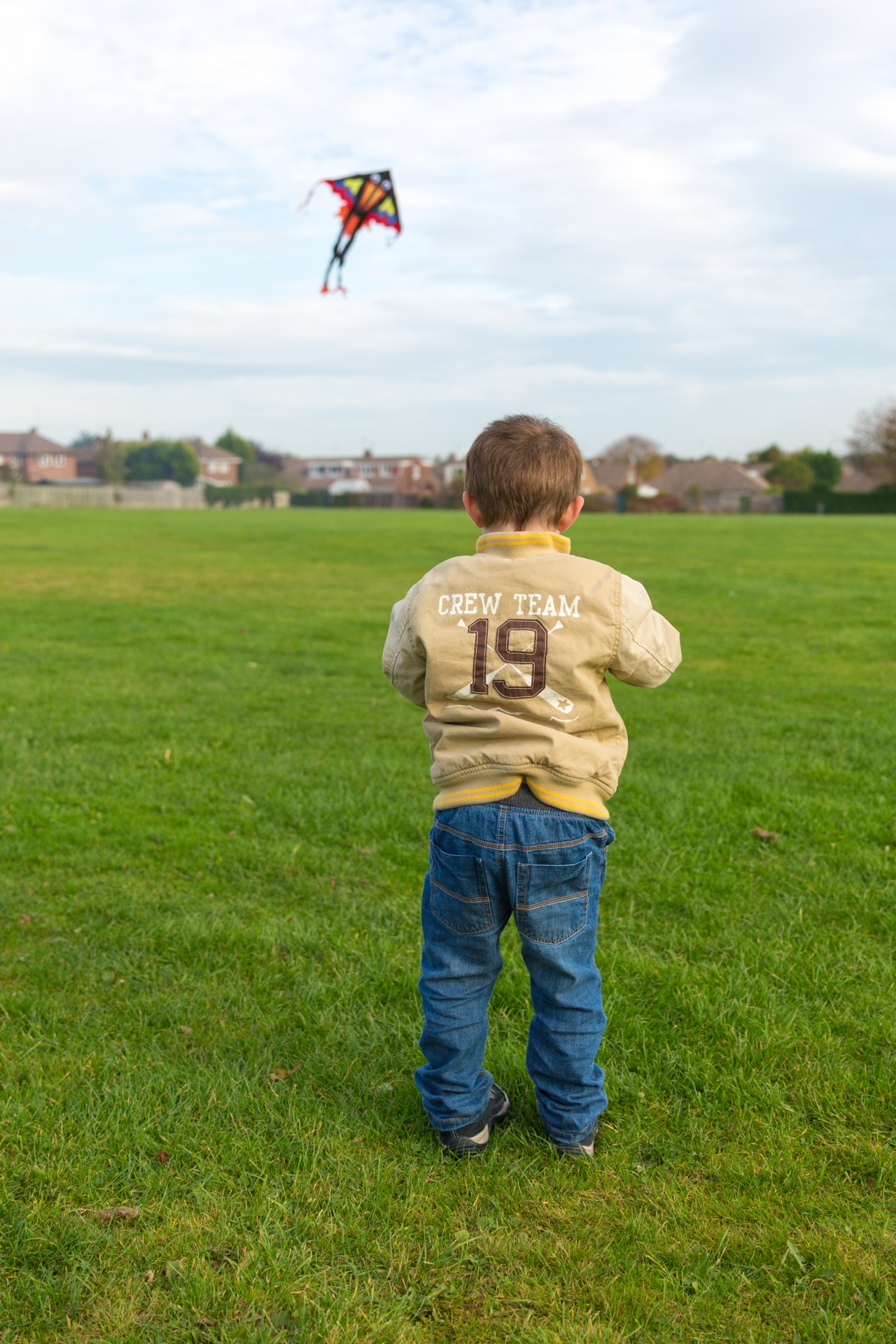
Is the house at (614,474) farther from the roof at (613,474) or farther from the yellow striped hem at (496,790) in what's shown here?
the yellow striped hem at (496,790)

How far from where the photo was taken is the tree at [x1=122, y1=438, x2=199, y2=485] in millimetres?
114812

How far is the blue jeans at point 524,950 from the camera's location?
2.54 m

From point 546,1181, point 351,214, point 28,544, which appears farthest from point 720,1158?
point 28,544

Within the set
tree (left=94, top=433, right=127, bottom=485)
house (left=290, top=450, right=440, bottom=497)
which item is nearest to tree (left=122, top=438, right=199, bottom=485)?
tree (left=94, top=433, right=127, bottom=485)

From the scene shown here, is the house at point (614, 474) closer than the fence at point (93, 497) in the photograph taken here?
No

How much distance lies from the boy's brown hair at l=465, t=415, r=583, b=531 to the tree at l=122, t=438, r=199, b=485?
11629 cm

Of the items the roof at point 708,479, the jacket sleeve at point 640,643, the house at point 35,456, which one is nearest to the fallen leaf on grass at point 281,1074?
the jacket sleeve at point 640,643

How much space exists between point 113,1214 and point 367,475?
131m

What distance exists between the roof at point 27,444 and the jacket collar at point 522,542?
413 ft

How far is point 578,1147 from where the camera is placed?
8.94 ft

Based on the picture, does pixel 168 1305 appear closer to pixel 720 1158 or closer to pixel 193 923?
pixel 720 1158

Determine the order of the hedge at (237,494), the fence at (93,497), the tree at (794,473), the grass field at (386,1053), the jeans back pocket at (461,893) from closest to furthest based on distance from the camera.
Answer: the grass field at (386,1053), the jeans back pocket at (461,893), the fence at (93,497), the hedge at (237,494), the tree at (794,473)

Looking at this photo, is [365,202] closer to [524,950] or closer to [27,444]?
[524,950]

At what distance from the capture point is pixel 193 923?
4109mm
